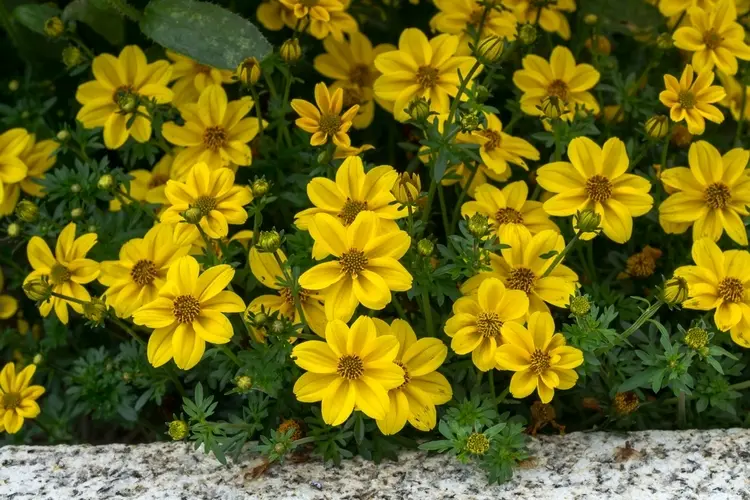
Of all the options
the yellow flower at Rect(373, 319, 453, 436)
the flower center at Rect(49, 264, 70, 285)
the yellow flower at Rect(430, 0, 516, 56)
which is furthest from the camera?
the yellow flower at Rect(430, 0, 516, 56)

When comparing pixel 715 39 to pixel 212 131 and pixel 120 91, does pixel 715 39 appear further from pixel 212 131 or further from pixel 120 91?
pixel 120 91

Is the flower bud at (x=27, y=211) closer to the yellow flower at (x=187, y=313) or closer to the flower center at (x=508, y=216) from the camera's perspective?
the yellow flower at (x=187, y=313)

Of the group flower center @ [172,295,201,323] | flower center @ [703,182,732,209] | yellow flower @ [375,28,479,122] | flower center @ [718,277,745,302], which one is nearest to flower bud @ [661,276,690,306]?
flower center @ [718,277,745,302]

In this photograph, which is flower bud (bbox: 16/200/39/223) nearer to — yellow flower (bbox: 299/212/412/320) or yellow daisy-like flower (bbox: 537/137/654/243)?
yellow flower (bbox: 299/212/412/320)

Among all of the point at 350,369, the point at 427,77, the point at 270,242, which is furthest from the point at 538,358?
the point at 427,77

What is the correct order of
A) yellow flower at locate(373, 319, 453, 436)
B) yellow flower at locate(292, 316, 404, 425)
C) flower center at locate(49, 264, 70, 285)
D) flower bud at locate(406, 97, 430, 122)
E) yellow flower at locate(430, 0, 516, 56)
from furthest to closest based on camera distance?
yellow flower at locate(430, 0, 516, 56) → flower center at locate(49, 264, 70, 285) → flower bud at locate(406, 97, 430, 122) → yellow flower at locate(373, 319, 453, 436) → yellow flower at locate(292, 316, 404, 425)

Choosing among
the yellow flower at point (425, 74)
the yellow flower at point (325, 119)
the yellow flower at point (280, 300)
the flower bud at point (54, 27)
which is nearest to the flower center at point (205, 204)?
the yellow flower at point (280, 300)
